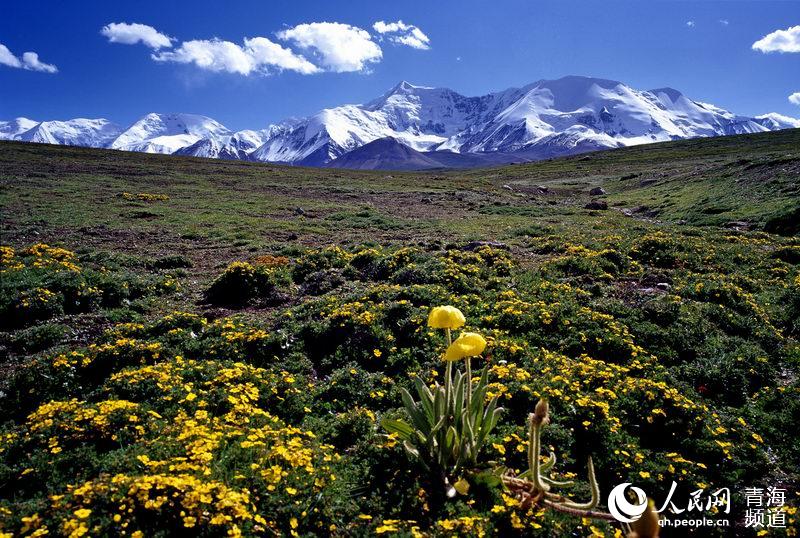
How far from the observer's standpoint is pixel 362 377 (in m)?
9.05

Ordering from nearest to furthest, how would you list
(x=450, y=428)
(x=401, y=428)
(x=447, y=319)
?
(x=447, y=319), (x=450, y=428), (x=401, y=428)

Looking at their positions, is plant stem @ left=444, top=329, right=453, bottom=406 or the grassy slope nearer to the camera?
plant stem @ left=444, top=329, right=453, bottom=406

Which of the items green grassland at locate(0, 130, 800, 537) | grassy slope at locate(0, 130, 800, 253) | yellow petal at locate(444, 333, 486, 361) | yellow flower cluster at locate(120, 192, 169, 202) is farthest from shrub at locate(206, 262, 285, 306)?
yellow flower cluster at locate(120, 192, 169, 202)

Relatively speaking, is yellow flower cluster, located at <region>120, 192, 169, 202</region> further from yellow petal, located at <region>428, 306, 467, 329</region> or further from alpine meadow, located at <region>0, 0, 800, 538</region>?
yellow petal, located at <region>428, 306, 467, 329</region>

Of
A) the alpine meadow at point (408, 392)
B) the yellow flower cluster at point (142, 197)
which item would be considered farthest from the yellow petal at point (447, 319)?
the yellow flower cluster at point (142, 197)

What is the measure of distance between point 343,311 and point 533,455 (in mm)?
7884

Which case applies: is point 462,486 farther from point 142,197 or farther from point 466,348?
point 142,197

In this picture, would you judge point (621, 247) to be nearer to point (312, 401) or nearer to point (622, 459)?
point (622, 459)

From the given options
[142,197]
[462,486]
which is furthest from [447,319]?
[142,197]

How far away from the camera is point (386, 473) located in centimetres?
637

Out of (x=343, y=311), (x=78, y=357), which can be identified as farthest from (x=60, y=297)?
(x=343, y=311)

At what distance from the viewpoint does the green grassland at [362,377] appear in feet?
18.2

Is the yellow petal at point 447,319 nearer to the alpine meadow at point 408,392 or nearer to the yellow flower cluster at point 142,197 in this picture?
the alpine meadow at point 408,392

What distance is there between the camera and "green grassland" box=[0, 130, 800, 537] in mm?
5547
